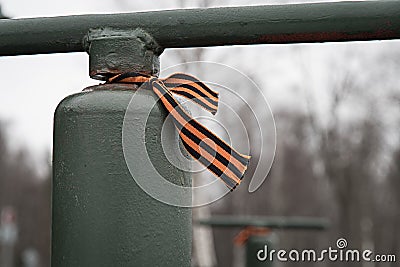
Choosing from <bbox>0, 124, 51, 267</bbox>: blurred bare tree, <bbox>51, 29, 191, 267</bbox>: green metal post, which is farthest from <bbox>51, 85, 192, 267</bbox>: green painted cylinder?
<bbox>0, 124, 51, 267</bbox>: blurred bare tree

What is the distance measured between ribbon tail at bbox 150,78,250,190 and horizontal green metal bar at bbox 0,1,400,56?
0.28 ft

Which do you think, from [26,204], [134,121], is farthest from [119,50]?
[26,204]

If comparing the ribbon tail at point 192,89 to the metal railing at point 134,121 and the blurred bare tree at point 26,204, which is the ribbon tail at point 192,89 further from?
the blurred bare tree at point 26,204

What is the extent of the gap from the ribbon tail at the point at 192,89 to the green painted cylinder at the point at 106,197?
0.07 meters

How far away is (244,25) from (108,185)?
11.1 inches

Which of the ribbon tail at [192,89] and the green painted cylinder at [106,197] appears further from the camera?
A: the ribbon tail at [192,89]

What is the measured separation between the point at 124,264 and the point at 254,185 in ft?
0.74

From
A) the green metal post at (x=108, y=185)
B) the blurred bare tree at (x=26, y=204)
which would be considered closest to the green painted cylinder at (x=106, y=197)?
the green metal post at (x=108, y=185)

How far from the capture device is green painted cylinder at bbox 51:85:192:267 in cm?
91

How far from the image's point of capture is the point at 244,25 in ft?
3.11

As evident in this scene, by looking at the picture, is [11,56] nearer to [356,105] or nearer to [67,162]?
[67,162]

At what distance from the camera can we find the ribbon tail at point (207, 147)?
0.96 m

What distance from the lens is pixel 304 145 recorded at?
29.0 metres

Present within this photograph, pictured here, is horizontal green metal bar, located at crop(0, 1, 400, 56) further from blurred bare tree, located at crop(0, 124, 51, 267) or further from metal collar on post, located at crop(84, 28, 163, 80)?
blurred bare tree, located at crop(0, 124, 51, 267)
